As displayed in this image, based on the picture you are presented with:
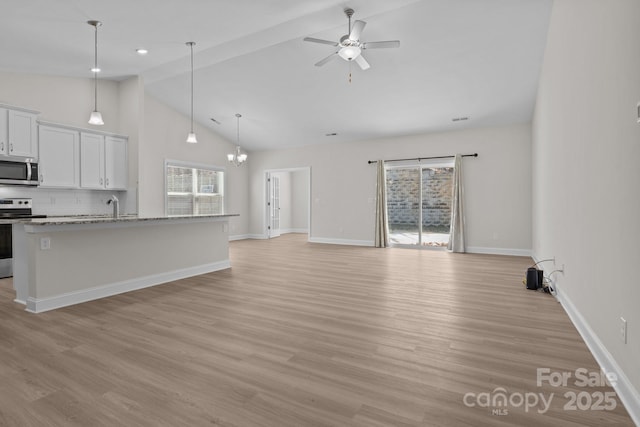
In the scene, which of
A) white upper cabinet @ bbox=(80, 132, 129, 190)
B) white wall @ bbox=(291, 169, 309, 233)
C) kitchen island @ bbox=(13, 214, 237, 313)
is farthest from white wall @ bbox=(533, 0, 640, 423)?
white wall @ bbox=(291, 169, 309, 233)

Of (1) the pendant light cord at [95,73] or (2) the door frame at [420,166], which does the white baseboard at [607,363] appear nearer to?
(2) the door frame at [420,166]

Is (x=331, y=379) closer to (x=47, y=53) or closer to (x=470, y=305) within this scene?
(x=470, y=305)

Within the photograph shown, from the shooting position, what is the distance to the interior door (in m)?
10.3

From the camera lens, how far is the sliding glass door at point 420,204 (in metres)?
7.80

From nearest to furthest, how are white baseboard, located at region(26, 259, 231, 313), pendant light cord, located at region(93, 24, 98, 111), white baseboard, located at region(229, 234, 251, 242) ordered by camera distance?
1. white baseboard, located at region(26, 259, 231, 313)
2. pendant light cord, located at region(93, 24, 98, 111)
3. white baseboard, located at region(229, 234, 251, 242)

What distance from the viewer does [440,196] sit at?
309 inches

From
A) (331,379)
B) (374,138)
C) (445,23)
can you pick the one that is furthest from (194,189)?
(331,379)

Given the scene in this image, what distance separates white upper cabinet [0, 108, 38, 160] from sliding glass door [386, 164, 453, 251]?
271 inches

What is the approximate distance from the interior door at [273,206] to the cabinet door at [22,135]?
5795 millimetres

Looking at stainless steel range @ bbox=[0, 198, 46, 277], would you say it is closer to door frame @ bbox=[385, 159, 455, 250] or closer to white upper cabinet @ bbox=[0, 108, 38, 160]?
white upper cabinet @ bbox=[0, 108, 38, 160]

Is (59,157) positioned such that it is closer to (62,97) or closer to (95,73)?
(62,97)

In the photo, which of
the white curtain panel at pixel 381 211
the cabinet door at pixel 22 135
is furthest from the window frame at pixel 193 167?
the white curtain panel at pixel 381 211

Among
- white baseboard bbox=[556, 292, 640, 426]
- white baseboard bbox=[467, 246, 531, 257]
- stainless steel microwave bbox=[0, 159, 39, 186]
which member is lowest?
white baseboard bbox=[556, 292, 640, 426]

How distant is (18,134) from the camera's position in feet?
16.3
